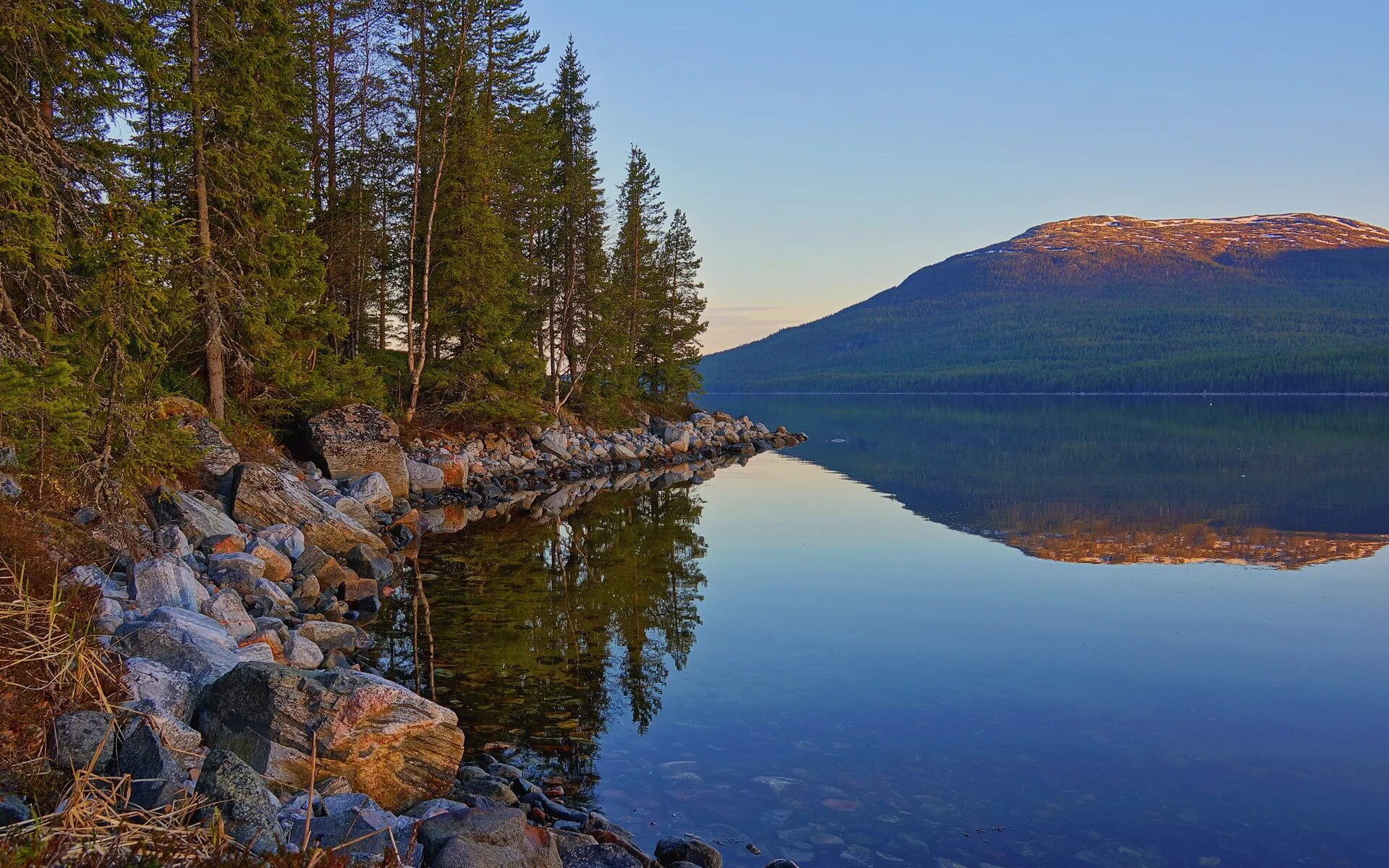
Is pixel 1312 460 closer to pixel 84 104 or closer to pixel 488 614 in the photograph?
pixel 488 614

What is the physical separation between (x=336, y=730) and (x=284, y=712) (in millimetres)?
380

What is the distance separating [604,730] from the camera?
8.95 m

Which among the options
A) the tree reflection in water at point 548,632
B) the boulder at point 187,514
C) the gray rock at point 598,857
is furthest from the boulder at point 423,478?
the gray rock at point 598,857

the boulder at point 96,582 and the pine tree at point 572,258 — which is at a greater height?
the pine tree at point 572,258

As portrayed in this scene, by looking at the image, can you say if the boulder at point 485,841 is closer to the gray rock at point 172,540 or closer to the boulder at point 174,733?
the boulder at point 174,733

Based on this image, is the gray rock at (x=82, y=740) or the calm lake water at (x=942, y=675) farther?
the calm lake water at (x=942, y=675)

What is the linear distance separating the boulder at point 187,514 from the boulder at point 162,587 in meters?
3.39

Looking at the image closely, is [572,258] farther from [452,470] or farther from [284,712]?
[284,712]

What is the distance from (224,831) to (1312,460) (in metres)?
40.2

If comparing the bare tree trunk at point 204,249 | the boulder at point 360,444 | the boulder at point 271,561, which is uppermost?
the bare tree trunk at point 204,249

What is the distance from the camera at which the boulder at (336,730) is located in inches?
250

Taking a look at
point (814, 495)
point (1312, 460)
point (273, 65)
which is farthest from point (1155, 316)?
point (273, 65)

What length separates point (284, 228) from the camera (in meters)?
21.1

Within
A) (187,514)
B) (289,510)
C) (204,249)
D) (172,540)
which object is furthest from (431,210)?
(172,540)
